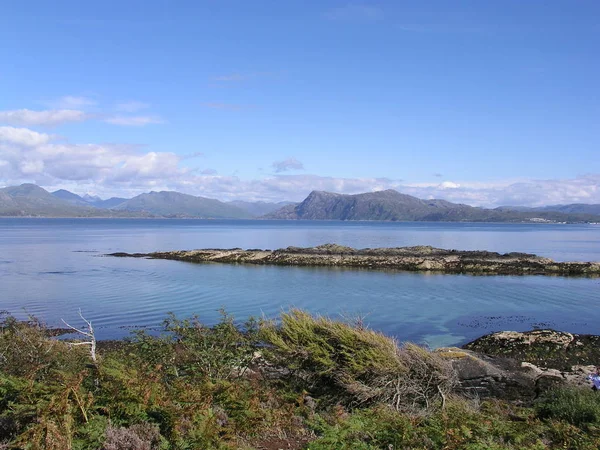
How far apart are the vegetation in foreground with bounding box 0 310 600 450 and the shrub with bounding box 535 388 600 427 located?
0.03 meters

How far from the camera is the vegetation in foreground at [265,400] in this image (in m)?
7.21

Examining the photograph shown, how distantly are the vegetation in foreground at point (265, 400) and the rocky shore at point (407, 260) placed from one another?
1655 inches

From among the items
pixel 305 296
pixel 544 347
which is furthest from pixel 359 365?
pixel 305 296

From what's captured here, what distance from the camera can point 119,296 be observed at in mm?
34312

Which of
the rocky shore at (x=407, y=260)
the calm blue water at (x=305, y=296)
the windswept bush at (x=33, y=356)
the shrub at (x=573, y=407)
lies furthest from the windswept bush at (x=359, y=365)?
the rocky shore at (x=407, y=260)

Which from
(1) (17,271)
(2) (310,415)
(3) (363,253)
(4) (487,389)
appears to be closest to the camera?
(2) (310,415)

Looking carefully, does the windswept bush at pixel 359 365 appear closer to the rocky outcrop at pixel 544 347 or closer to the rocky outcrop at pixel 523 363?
the rocky outcrop at pixel 523 363

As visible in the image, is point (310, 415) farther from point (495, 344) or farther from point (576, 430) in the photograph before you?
point (495, 344)

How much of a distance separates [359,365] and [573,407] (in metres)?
4.60

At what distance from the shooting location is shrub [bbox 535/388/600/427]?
10377 mm

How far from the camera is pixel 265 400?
33.8 feet

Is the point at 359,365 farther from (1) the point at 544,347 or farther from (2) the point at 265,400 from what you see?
(1) the point at 544,347

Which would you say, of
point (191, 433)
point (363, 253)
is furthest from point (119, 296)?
point (363, 253)

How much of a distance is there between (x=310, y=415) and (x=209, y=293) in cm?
2760
